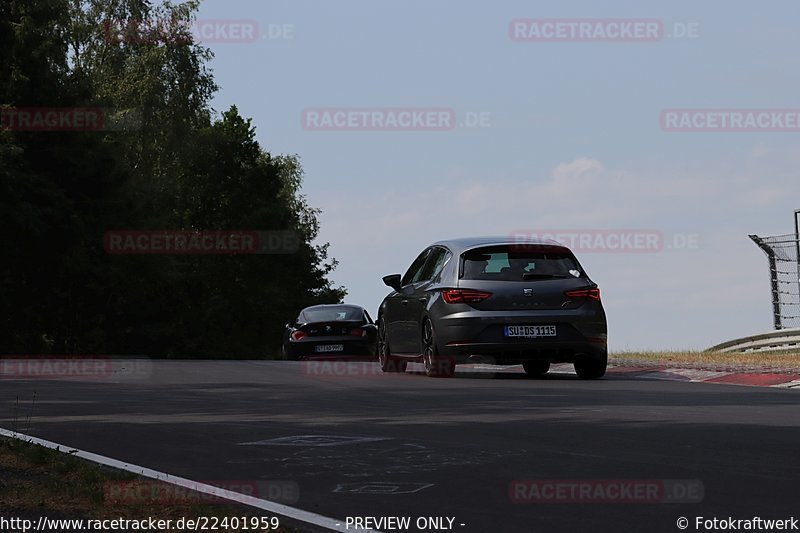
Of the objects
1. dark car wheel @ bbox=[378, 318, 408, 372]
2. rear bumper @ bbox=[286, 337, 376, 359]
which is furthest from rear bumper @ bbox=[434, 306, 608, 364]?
rear bumper @ bbox=[286, 337, 376, 359]

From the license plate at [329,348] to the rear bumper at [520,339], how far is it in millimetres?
10704

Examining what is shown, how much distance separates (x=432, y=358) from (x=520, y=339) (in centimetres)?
147

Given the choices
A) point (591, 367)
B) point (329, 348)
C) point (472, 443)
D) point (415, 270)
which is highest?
point (415, 270)

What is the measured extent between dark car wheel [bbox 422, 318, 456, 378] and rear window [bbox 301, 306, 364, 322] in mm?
9891

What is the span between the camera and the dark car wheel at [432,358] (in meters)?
18.5

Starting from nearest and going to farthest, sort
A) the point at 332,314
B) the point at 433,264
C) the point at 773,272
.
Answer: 1. the point at 433,264
2. the point at 332,314
3. the point at 773,272

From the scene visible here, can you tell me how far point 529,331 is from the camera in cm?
1778

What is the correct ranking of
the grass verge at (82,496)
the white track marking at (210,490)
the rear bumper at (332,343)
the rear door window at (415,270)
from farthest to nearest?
the rear bumper at (332,343), the rear door window at (415,270), the grass verge at (82,496), the white track marking at (210,490)

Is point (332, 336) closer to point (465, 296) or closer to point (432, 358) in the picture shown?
point (432, 358)

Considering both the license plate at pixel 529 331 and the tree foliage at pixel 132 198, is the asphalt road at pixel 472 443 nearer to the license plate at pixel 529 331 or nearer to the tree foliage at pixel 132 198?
the license plate at pixel 529 331

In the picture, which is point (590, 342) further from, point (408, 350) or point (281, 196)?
point (281, 196)

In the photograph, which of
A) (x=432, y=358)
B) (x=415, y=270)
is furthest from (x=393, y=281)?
(x=432, y=358)

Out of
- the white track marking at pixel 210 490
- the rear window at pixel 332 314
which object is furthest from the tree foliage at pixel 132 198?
the white track marking at pixel 210 490

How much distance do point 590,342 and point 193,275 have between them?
2157 inches
